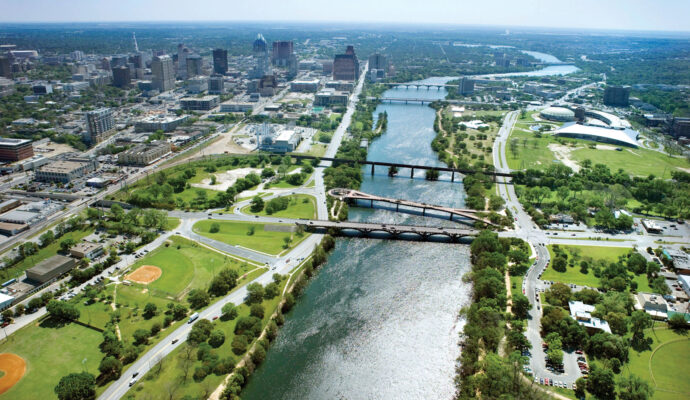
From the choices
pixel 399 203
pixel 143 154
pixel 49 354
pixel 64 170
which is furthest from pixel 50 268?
pixel 399 203

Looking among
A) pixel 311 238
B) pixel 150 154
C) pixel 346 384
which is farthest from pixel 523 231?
pixel 150 154

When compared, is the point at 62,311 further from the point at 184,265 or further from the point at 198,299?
the point at 184,265

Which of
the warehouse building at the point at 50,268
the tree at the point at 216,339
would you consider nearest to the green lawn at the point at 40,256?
the warehouse building at the point at 50,268

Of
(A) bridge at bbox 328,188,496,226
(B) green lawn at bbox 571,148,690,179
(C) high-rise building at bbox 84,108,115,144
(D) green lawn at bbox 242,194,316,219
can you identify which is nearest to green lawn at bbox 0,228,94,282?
(D) green lawn at bbox 242,194,316,219

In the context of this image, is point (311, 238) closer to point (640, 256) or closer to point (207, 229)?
point (207, 229)

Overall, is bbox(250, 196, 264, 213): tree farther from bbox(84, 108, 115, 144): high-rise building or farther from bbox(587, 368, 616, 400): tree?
bbox(84, 108, 115, 144): high-rise building

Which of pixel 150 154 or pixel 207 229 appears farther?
pixel 150 154

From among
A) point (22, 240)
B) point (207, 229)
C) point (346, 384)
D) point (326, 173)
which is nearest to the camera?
point (346, 384)
